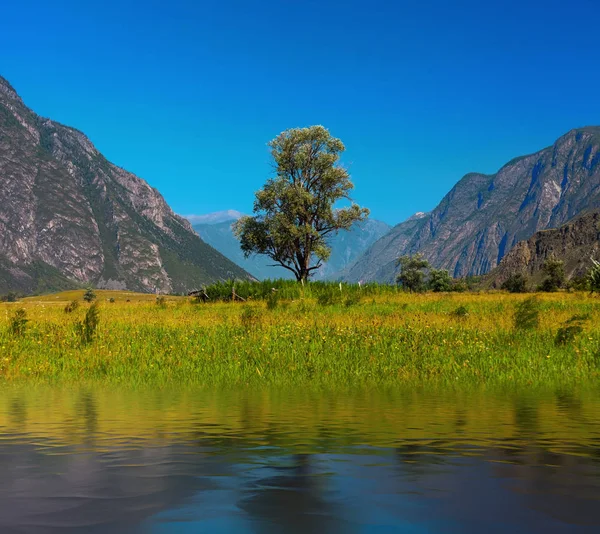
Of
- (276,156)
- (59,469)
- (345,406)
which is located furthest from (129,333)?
(276,156)

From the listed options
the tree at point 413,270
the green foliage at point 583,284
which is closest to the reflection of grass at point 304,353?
the green foliage at point 583,284

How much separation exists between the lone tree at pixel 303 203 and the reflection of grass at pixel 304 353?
151 feet

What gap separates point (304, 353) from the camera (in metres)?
20.6

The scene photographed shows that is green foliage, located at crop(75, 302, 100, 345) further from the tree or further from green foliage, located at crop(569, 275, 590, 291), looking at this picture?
the tree

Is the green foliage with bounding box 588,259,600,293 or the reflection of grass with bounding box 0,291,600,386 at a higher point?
the green foliage with bounding box 588,259,600,293

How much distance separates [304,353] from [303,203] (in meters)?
54.6

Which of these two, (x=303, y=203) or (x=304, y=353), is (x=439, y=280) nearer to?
(x=303, y=203)

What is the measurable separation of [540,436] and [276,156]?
6889cm

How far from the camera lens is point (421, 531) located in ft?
16.9

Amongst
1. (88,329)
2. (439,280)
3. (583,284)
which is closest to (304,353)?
(88,329)

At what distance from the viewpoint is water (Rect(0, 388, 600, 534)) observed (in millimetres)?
5508

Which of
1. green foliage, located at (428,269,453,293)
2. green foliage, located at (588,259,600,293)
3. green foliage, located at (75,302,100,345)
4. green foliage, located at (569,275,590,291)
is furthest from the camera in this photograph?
green foliage, located at (428,269,453,293)

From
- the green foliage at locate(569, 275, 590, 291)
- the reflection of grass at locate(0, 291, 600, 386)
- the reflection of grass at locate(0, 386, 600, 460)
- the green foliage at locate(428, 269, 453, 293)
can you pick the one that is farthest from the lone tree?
the green foliage at locate(428, 269, 453, 293)

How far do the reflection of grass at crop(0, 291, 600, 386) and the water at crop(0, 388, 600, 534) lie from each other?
15.8 feet
